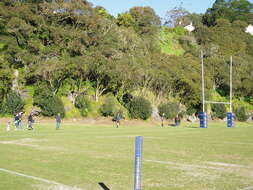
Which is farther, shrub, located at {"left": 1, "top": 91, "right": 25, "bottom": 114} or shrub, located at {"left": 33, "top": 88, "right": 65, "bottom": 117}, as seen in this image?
shrub, located at {"left": 33, "top": 88, "right": 65, "bottom": 117}

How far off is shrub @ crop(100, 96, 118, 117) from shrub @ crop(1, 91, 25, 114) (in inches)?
450

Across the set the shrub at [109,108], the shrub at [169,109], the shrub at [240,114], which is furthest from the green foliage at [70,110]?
the shrub at [240,114]

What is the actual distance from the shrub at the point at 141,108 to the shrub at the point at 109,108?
3.13m

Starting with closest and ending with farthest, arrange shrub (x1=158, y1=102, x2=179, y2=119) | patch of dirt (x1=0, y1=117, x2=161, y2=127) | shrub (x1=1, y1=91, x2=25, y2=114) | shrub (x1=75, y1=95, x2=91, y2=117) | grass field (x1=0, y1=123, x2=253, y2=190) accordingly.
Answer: grass field (x1=0, y1=123, x2=253, y2=190), shrub (x1=1, y1=91, x2=25, y2=114), patch of dirt (x1=0, y1=117, x2=161, y2=127), shrub (x1=75, y1=95, x2=91, y2=117), shrub (x1=158, y1=102, x2=179, y2=119)

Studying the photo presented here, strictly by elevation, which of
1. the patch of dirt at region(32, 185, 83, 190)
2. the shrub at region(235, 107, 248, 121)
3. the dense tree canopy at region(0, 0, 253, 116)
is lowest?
the patch of dirt at region(32, 185, 83, 190)

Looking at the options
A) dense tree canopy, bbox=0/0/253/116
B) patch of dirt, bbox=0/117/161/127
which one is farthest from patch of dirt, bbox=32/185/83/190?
dense tree canopy, bbox=0/0/253/116

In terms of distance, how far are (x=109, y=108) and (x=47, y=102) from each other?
28.9 ft

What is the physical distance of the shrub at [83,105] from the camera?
53.2m

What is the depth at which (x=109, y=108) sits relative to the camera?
175 feet

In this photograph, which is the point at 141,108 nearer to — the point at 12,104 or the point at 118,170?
the point at 12,104

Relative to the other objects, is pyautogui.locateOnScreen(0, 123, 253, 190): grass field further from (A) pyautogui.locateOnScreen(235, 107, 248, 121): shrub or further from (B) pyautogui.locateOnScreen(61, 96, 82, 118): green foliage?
(A) pyautogui.locateOnScreen(235, 107, 248, 121): shrub

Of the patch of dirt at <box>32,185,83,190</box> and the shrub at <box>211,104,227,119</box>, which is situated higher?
the shrub at <box>211,104,227,119</box>

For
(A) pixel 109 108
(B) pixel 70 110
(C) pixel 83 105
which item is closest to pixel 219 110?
(A) pixel 109 108

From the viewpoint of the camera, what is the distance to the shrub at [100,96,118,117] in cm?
5334
